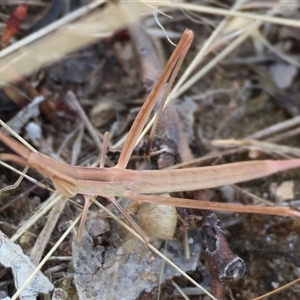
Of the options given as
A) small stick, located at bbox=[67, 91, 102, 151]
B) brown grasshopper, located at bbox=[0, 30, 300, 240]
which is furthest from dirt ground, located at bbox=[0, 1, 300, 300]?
brown grasshopper, located at bbox=[0, 30, 300, 240]

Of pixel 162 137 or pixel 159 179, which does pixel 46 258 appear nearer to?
pixel 159 179

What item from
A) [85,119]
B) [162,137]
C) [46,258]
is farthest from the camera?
[85,119]

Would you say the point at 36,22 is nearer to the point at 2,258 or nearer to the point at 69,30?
the point at 69,30

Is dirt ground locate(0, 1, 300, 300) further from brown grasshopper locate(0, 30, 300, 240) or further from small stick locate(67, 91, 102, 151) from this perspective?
brown grasshopper locate(0, 30, 300, 240)

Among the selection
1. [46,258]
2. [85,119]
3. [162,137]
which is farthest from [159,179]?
[85,119]

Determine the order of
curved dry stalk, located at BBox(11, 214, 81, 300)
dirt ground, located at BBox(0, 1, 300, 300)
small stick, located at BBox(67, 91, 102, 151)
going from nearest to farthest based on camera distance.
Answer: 1. curved dry stalk, located at BBox(11, 214, 81, 300)
2. dirt ground, located at BBox(0, 1, 300, 300)
3. small stick, located at BBox(67, 91, 102, 151)

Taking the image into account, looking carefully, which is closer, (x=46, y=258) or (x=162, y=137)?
(x=46, y=258)

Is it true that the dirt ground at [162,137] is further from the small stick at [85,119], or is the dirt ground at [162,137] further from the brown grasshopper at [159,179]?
the brown grasshopper at [159,179]

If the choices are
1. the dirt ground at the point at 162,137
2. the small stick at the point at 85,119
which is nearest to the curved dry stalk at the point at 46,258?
the dirt ground at the point at 162,137

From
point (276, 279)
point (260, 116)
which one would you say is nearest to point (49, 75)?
point (260, 116)
